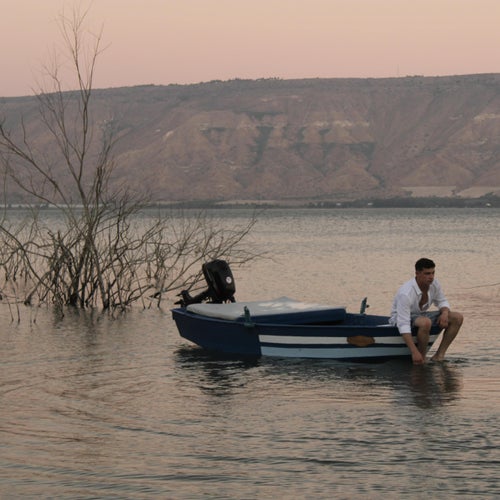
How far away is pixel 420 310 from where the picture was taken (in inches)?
560

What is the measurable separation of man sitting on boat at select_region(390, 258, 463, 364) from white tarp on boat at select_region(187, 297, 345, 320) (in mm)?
1983

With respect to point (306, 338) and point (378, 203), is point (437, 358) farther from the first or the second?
point (378, 203)

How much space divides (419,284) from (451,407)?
215 cm

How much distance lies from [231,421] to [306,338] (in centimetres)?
382

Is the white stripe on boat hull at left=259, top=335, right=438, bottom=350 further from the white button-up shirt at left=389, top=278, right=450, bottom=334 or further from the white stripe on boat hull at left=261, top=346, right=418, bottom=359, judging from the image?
the white button-up shirt at left=389, top=278, right=450, bottom=334

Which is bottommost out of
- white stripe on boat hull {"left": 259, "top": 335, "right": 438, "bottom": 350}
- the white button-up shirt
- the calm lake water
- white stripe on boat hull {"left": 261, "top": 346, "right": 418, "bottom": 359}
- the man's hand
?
the calm lake water

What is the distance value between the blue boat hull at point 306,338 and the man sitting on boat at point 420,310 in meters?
0.21

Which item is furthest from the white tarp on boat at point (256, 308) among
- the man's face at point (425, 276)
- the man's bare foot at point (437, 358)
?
the man's face at point (425, 276)

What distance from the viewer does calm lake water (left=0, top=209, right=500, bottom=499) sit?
8945mm

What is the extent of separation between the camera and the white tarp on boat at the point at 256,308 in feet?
52.2

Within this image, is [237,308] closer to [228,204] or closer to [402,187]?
[228,204]

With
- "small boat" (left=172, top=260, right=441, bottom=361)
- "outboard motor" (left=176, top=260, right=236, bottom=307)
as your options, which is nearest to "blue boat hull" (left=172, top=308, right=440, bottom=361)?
"small boat" (left=172, top=260, right=441, bottom=361)

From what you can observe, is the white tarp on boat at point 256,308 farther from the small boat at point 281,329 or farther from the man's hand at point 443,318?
the man's hand at point 443,318

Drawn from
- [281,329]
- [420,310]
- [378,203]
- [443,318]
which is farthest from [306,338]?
[378,203]
